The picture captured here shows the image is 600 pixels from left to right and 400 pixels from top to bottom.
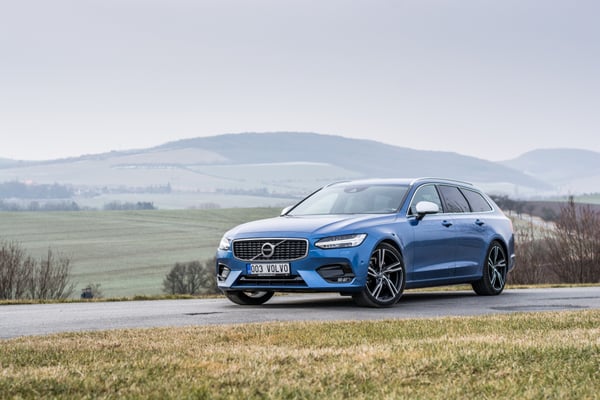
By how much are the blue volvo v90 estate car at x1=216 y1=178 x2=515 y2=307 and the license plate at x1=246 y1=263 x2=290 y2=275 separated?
13 mm

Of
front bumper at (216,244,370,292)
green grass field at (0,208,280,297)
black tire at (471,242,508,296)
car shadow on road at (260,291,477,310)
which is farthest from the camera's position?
green grass field at (0,208,280,297)

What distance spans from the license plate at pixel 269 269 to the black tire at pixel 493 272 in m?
4.34

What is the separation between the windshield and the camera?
1442cm

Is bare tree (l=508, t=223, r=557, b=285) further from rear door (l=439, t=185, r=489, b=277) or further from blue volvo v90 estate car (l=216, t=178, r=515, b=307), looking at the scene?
blue volvo v90 estate car (l=216, t=178, r=515, b=307)

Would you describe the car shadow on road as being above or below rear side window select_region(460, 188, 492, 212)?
below

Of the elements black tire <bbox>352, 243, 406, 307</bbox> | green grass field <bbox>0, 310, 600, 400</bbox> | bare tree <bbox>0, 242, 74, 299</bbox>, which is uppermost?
black tire <bbox>352, 243, 406, 307</bbox>

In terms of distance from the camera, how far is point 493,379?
21.3 feet

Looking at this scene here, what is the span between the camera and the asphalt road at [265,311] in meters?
12.1

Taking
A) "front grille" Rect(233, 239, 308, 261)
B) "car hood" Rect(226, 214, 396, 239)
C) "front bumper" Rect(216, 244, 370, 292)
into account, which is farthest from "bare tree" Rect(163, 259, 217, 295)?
"front bumper" Rect(216, 244, 370, 292)

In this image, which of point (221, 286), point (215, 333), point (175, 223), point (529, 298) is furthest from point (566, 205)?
point (175, 223)

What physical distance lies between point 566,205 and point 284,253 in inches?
1924

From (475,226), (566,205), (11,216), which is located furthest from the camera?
(11,216)

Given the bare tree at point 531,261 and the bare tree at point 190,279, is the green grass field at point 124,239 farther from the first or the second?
the bare tree at point 531,261

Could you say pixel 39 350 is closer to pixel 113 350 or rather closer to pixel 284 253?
pixel 113 350
